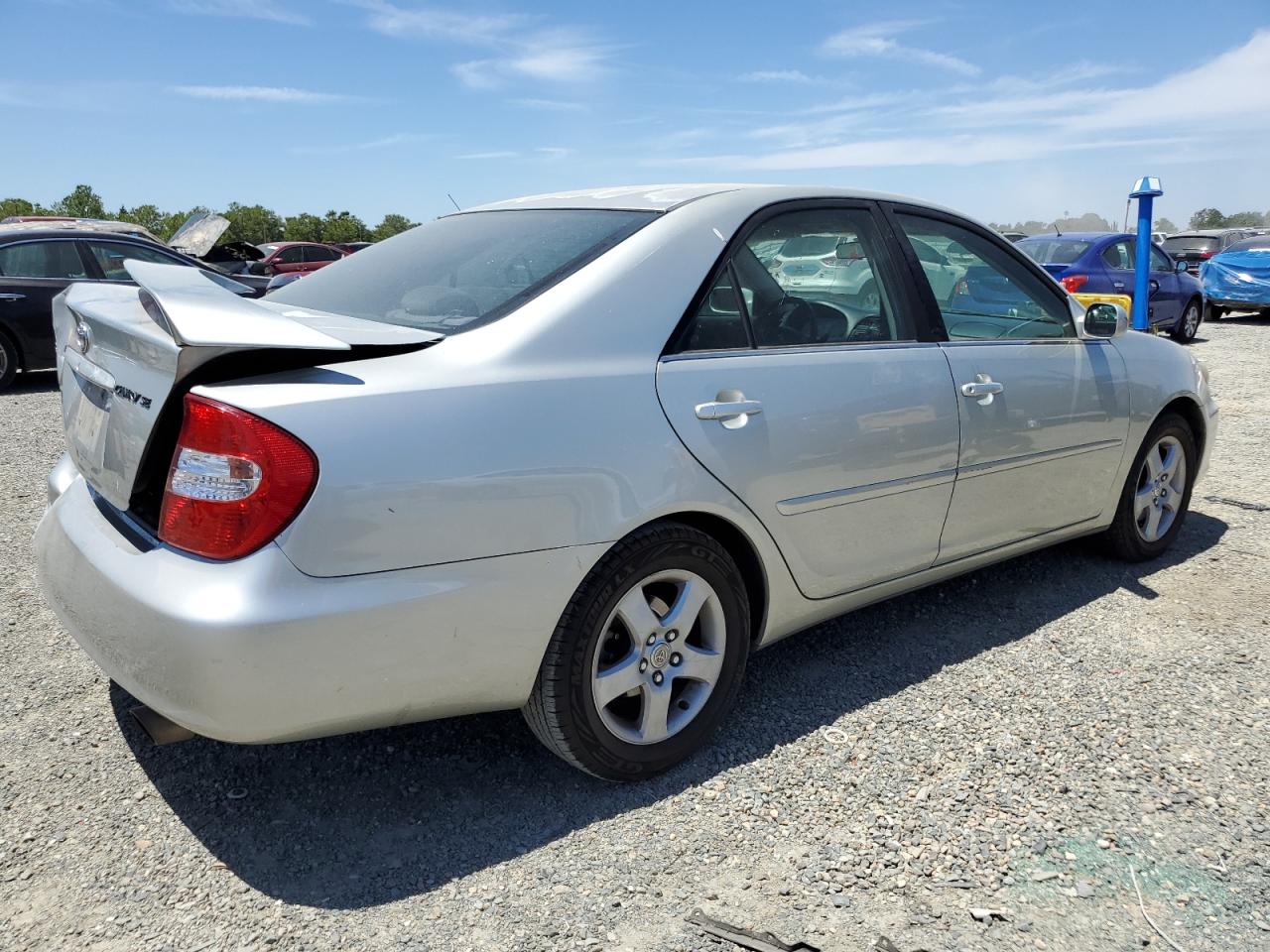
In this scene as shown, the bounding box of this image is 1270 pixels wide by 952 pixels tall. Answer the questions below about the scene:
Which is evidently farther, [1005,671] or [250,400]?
[1005,671]

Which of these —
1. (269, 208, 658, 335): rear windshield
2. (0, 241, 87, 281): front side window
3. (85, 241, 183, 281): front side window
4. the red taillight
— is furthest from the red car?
the red taillight

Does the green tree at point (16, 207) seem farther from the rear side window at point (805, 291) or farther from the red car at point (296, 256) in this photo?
the rear side window at point (805, 291)

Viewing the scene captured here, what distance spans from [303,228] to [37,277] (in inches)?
1201

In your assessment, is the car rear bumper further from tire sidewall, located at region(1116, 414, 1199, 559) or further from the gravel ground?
tire sidewall, located at region(1116, 414, 1199, 559)

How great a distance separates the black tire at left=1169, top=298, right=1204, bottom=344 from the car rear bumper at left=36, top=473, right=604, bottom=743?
14.5 metres

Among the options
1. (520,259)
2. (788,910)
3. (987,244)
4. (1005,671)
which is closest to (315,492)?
(520,259)

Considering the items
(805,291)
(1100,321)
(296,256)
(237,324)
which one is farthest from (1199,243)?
(237,324)

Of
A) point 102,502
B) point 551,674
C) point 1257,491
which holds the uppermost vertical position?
point 102,502

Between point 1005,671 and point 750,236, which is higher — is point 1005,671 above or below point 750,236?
below

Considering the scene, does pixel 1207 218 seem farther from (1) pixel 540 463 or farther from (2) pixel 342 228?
(1) pixel 540 463

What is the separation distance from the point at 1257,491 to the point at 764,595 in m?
4.16

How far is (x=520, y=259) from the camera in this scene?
2809 mm

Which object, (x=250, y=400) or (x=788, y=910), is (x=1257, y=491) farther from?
(x=250, y=400)

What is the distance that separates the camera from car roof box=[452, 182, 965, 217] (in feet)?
9.90
